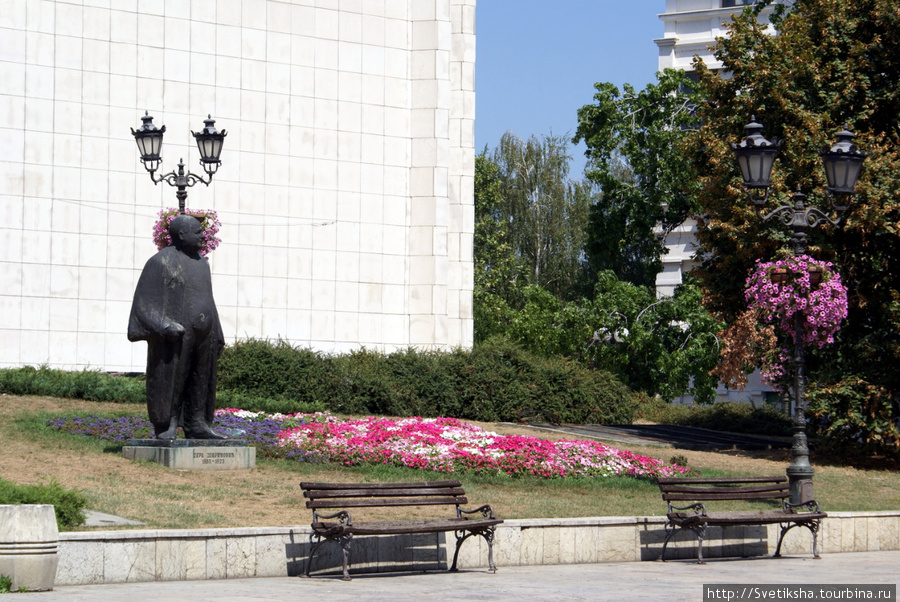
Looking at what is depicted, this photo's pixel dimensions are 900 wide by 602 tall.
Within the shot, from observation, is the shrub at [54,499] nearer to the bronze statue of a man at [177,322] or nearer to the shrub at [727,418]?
the bronze statue of a man at [177,322]

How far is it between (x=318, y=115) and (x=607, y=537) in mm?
26033

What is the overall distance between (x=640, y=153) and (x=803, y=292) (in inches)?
1087

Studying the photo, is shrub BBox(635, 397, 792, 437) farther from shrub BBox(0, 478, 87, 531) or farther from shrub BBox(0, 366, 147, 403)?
shrub BBox(0, 478, 87, 531)

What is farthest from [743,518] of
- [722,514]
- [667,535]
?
[667,535]

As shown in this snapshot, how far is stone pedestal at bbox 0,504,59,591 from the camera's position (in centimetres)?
1108

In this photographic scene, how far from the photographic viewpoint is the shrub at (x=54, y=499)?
1251cm

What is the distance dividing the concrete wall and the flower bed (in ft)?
16.4

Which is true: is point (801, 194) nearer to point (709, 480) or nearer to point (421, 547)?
point (709, 480)

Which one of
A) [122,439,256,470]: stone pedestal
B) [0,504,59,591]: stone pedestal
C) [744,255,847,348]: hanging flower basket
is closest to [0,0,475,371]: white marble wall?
[122,439,256,470]: stone pedestal

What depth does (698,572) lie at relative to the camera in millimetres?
14141

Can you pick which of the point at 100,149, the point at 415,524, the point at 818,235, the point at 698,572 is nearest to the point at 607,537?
the point at 698,572

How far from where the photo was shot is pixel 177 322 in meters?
18.3

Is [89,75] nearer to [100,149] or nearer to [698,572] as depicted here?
[100,149]

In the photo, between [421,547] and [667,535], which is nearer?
[421,547]
